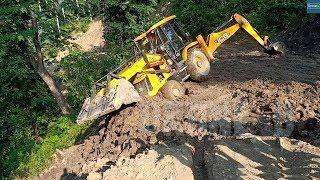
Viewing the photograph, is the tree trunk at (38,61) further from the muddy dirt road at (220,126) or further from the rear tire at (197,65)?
the rear tire at (197,65)

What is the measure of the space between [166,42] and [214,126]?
390 centimetres

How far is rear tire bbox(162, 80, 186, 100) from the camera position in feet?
43.2

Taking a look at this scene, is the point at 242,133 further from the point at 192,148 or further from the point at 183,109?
the point at 183,109

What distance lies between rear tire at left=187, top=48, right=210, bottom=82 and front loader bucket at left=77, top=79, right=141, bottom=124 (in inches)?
92.9

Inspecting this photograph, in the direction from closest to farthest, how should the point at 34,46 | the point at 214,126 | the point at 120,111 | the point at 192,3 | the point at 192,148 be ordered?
1. the point at 192,148
2. the point at 214,126
3. the point at 120,111
4. the point at 34,46
5. the point at 192,3

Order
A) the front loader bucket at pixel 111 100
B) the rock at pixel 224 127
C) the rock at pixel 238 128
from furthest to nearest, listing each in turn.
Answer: the front loader bucket at pixel 111 100
the rock at pixel 224 127
the rock at pixel 238 128

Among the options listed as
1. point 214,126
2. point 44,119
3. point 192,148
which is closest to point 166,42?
point 214,126

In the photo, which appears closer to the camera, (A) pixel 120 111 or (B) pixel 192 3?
(A) pixel 120 111

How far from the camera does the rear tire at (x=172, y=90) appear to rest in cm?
1316

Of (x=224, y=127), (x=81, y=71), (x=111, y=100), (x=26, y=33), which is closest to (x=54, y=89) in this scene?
(x=81, y=71)

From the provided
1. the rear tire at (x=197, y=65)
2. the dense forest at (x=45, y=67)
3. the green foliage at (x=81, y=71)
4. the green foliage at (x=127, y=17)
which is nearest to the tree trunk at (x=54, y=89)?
the dense forest at (x=45, y=67)

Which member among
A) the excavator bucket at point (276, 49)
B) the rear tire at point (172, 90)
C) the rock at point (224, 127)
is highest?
the rear tire at point (172, 90)

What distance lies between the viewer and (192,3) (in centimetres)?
2559

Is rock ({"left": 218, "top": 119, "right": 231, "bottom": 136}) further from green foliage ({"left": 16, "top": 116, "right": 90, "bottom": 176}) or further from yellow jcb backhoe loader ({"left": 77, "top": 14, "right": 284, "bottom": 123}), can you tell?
green foliage ({"left": 16, "top": 116, "right": 90, "bottom": 176})
